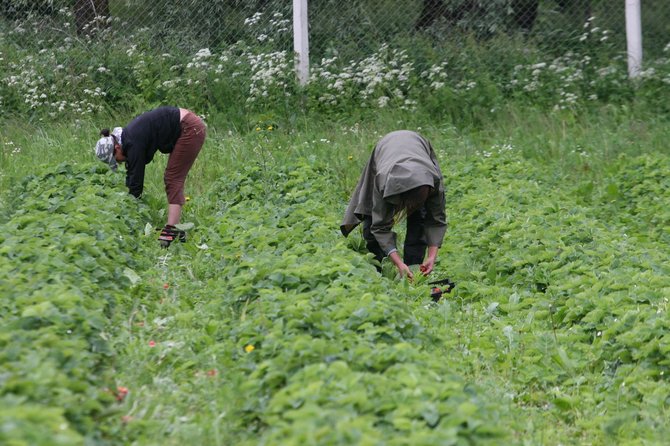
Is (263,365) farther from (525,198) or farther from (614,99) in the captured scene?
(614,99)

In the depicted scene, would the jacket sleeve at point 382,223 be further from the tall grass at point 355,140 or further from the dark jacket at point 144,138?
the tall grass at point 355,140

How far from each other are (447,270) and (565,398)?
2.46 m

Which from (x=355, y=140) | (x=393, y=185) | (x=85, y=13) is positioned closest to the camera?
(x=393, y=185)

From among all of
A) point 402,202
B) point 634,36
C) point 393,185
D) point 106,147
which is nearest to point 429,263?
point 402,202

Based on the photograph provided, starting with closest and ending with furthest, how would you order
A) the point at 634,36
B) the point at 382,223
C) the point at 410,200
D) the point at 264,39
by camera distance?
the point at 410,200, the point at 382,223, the point at 634,36, the point at 264,39

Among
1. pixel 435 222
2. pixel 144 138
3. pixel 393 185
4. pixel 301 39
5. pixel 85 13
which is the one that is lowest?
pixel 435 222

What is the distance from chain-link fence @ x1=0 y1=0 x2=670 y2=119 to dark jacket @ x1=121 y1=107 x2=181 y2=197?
13.9 ft

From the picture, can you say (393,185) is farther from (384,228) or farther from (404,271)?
(404,271)

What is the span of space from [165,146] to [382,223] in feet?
7.98

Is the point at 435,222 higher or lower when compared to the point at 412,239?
higher

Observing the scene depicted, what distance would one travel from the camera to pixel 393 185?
6.44m

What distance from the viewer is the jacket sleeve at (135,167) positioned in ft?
26.3

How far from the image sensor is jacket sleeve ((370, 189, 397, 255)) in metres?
6.76

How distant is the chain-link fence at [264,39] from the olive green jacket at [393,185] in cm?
550
